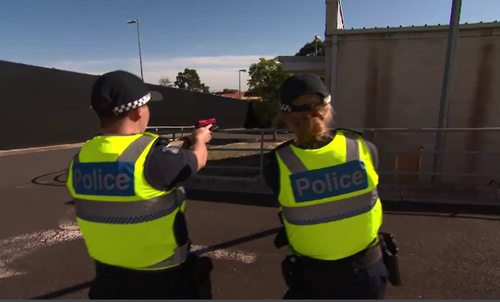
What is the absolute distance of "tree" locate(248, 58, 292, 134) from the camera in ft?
71.7

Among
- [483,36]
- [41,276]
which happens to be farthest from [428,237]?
[483,36]

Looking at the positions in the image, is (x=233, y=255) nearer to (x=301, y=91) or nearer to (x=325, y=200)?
(x=325, y=200)

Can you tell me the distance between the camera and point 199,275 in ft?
4.99

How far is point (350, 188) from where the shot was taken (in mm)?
1404

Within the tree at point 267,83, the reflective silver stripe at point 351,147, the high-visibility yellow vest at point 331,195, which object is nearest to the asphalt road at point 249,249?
the high-visibility yellow vest at point 331,195

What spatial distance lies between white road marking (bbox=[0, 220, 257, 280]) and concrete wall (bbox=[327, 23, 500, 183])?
5.69 metres

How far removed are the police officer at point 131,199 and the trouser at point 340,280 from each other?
21.8 inches

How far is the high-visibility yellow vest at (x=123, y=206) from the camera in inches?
51.9

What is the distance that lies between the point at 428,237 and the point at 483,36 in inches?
229

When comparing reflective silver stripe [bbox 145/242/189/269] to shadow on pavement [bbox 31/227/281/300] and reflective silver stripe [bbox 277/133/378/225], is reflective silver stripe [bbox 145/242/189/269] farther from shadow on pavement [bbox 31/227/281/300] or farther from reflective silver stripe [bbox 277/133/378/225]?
shadow on pavement [bbox 31/227/281/300]

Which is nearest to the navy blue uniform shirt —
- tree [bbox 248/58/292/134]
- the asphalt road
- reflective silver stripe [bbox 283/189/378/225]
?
reflective silver stripe [bbox 283/189/378/225]

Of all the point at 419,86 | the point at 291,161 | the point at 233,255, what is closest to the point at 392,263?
the point at 291,161

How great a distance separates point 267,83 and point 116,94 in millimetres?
21386

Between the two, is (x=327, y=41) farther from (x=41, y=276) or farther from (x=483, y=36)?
(x=41, y=276)
